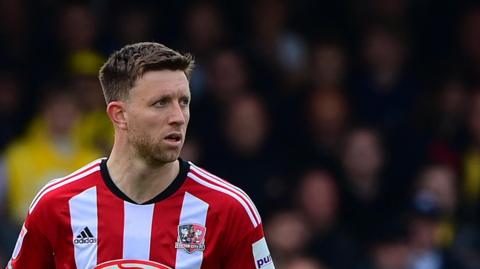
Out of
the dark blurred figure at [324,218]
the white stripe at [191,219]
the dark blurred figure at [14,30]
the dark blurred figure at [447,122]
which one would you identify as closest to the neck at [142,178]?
the white stripe at [191,219]

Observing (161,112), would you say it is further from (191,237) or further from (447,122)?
(447,122)

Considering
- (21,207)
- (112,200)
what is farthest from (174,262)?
(21,207)

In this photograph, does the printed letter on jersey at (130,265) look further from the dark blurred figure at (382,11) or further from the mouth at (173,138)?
the dark blurred figure at (382,11)

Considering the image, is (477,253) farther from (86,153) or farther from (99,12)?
(99,12)

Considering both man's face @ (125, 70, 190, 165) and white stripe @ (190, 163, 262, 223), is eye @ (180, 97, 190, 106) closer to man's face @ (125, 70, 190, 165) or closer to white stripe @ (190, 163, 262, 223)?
man's face @ (125, 70, 190, 165)

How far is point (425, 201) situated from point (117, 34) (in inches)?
110

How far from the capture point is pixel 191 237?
16.8 feet

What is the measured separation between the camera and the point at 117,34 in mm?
10406

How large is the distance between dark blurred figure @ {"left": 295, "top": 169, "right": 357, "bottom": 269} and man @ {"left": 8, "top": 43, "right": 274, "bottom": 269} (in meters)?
3.72

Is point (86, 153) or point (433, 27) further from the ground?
point (433, 27)

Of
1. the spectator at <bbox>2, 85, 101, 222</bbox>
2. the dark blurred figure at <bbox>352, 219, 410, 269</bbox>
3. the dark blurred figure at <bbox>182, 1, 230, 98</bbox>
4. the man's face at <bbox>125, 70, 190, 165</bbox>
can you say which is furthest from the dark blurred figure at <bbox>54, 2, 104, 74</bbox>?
the man's face at <bbox>125, 70, 190, 165</bbox>

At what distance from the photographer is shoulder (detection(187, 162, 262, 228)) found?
512 centimetres

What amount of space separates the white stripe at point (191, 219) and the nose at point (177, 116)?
1.18 feet

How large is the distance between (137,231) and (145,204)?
120 millimetres
